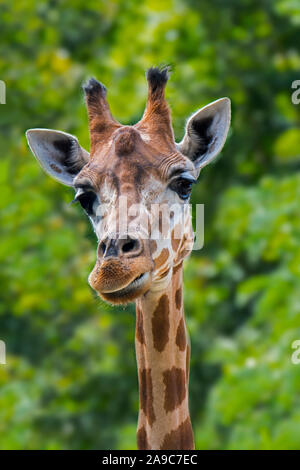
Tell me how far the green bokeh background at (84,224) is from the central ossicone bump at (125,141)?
22.0 feet

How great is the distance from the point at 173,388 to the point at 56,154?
1.52 m

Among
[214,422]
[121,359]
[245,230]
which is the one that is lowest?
[214,422]

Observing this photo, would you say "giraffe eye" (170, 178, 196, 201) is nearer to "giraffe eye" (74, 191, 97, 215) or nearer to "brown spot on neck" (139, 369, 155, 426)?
"giraffe eye" (74, 191, 97, 215)

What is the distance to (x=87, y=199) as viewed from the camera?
443 cm

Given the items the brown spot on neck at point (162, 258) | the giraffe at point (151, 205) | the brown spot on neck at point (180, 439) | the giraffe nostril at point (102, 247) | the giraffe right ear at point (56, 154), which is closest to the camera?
the giraffe nostril at point (102, 247)

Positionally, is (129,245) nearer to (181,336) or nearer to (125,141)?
(125,141)

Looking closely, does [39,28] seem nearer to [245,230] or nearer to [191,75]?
[191,75]

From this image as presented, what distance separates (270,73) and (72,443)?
634 centimetres

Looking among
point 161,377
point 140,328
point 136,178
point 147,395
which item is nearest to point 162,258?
point 136,178

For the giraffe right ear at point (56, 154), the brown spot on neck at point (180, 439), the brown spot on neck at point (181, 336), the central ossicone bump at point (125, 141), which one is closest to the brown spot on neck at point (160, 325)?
the brown spot on neck at point (181, 336)

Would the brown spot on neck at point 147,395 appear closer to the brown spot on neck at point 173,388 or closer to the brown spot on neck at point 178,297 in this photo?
the brown spot on neck at point 173,388

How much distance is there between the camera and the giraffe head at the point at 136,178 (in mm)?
3939

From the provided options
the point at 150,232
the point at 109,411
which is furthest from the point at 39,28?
the point at 150,232

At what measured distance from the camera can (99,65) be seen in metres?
14.7
